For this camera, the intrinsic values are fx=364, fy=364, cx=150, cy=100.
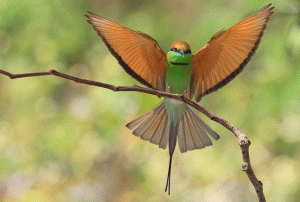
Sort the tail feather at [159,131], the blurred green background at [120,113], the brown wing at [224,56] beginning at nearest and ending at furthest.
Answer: the brown wing at [224,56] → the tail feather at [159,131] → the blurred green background at [120,113]

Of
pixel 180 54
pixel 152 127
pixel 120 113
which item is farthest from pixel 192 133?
pixel 120 113

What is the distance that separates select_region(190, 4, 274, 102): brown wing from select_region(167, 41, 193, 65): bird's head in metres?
0.06

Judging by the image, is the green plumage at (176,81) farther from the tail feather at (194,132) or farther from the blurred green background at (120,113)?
the blurred green background at (120,113)

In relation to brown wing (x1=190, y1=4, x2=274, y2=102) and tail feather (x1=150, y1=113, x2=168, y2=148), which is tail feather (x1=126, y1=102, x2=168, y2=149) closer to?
tail feather (x1=150, y1=113, x2=168, y2=148)

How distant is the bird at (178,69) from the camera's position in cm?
103

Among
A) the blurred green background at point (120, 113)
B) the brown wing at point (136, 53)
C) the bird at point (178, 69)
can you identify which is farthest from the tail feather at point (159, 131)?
the blurred green background at point (120, 113)

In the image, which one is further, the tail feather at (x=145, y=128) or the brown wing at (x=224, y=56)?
the tail feather at (x=145, y=128)

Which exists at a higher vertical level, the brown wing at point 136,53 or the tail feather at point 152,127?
the brown wing at point 136,53

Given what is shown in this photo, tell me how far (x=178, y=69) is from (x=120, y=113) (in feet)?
4.41

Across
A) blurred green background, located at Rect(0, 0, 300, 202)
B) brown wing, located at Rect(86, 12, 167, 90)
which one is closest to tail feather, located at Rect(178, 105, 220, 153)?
brown wing, located at Rect(86, 12, 167, 90)

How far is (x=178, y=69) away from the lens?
1103mm

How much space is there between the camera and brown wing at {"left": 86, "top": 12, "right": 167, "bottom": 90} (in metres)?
1.05

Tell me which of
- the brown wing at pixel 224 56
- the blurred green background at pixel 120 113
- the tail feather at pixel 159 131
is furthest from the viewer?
the blurred green background at pixel 120 113

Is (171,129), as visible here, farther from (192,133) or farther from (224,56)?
(224,56)
